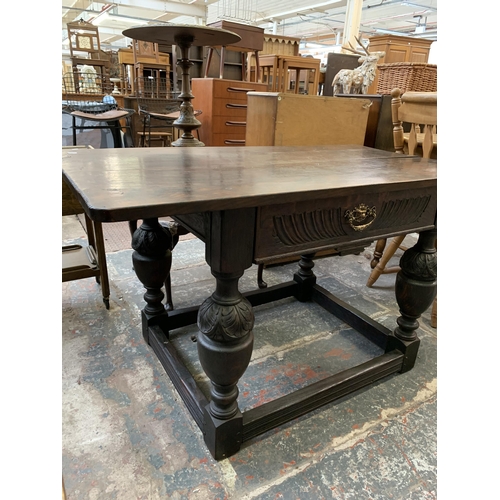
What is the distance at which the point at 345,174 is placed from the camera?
1093 millimetres

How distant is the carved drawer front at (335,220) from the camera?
936 mm

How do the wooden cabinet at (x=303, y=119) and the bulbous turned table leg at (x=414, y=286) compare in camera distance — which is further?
the wooden cabinet at (x=303, y=119)

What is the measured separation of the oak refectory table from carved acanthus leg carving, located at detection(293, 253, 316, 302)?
53 centimetres

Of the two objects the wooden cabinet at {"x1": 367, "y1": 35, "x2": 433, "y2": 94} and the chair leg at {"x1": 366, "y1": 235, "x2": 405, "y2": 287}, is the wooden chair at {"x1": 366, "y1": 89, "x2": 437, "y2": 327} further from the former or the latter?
the wooden cabinet at {"x1": 367, "y1": 35, "x2": 433, "y2": 94}

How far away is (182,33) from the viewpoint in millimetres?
1725

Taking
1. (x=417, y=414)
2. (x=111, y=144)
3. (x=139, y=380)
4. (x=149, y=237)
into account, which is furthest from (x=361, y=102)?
(x=111, y=144)

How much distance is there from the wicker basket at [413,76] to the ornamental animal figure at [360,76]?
13 centimetres

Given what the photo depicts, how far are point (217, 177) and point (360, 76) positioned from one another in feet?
7.77

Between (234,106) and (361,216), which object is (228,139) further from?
(361,216)

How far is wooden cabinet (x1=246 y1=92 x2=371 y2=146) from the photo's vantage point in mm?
2203

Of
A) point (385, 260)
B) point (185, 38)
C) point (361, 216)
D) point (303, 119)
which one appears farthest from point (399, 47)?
point (361, 216)

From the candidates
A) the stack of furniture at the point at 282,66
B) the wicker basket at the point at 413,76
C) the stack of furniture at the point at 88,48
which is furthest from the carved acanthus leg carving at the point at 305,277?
the stack of furniture at the point at 88,48

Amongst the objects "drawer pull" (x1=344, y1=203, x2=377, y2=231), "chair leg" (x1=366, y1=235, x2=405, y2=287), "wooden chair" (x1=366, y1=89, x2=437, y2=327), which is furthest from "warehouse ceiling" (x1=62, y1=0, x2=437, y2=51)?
"drawer pull" (x1=344, y1=203, x2=377, y2=231)

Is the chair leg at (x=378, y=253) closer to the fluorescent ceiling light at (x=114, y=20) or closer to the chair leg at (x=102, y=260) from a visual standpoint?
the chair leg at (x=102, y=260)
